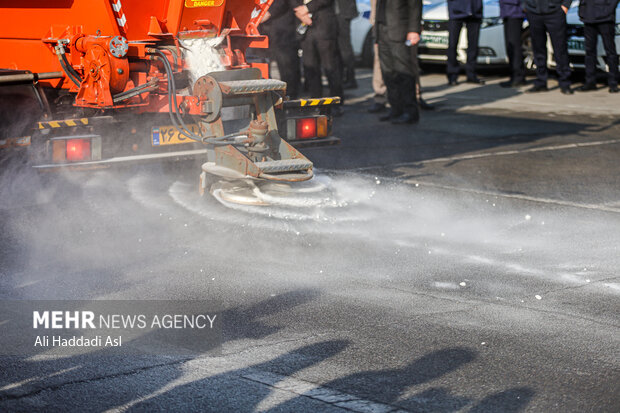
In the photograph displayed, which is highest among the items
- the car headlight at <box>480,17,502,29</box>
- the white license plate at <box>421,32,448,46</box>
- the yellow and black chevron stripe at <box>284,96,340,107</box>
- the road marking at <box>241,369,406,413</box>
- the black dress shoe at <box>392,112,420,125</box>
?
the car headlight at <box>480,17,502,29</box>

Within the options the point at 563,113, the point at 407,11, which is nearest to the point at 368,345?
the point at 407,11

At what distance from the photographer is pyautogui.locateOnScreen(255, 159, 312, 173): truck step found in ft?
23.5

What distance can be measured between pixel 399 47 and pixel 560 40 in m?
3.55

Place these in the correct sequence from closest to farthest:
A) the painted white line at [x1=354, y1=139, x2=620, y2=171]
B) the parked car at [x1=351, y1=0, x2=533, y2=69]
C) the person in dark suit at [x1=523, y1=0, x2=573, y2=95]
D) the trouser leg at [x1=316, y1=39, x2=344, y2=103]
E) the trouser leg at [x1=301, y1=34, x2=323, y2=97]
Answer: the painted white line at [x1=354, y1=139, x2=620, y2=171] → the trouser leg at [x1=316, y1=39, x2=344, y2=103] → the trouser leg at [x1=301, y1=34, x2=323, y2=97] → the person in dark suit at [x1=523, y1=0, x2=573, y2=95] → the parked car at [x1=351, y1=0, x2=533, y2=69]

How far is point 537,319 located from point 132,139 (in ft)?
13.4

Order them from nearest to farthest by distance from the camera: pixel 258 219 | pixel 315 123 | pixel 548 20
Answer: pixel 258 219 < pixel 315 123 < pixel 548 20

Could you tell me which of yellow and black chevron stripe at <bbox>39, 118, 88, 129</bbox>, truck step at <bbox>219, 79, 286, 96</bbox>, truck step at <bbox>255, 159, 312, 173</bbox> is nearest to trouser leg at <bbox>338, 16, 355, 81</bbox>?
truck step at <bbox>219, 79, 286, 96</bbox>

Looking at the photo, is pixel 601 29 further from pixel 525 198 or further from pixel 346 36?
pixel 525 198

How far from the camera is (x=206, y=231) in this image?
22.5 feet

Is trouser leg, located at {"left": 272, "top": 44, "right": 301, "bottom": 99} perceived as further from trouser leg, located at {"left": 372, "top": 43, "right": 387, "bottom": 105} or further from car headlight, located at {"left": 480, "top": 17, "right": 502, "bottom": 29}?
car headlight, located at {"left": 480, "top": 17, "right": 502, "bottom": 29}

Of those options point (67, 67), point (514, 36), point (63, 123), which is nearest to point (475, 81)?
point (514, 36)

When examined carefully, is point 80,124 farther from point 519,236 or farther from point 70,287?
point 519,236

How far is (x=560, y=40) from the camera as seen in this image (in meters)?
14.1

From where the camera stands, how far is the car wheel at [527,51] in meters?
15.5
